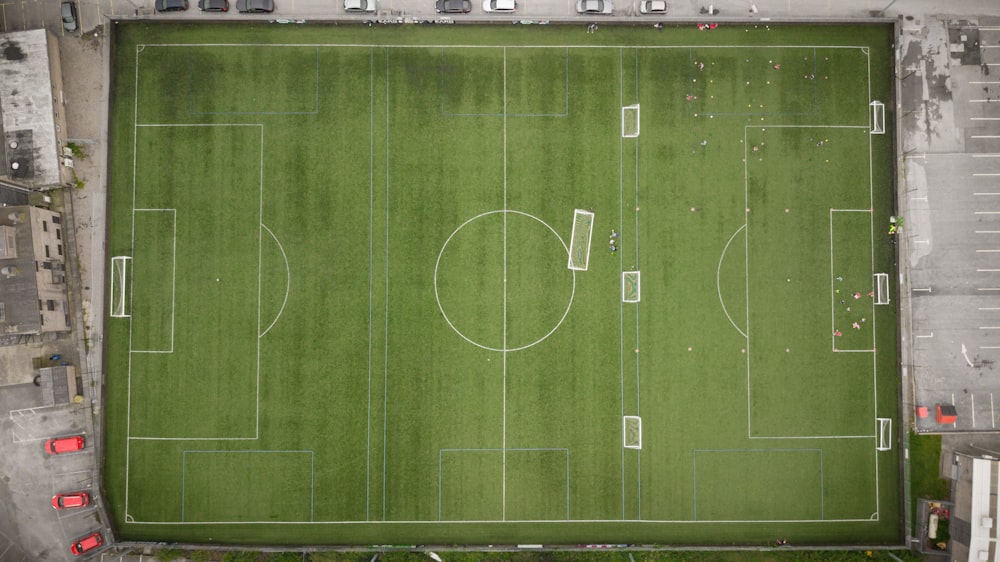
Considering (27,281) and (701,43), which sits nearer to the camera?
(27,281)

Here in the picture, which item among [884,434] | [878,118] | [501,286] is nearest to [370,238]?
[501,286]

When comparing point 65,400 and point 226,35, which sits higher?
point 226,35

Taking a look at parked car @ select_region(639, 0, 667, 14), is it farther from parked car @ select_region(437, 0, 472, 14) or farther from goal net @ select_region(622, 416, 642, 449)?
goal net @ select_region(622, 416, 642, 449)

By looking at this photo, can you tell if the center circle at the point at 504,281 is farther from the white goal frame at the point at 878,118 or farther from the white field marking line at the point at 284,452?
the white goal frame at the point at 878,118

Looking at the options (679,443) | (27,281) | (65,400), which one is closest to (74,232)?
(27,281)

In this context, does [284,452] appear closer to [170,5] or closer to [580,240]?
[580,240]

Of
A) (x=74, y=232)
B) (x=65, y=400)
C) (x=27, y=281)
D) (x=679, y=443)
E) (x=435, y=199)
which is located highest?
(x=435, y=199)

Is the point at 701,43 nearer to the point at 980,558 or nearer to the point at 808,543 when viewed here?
the point at 808,543
